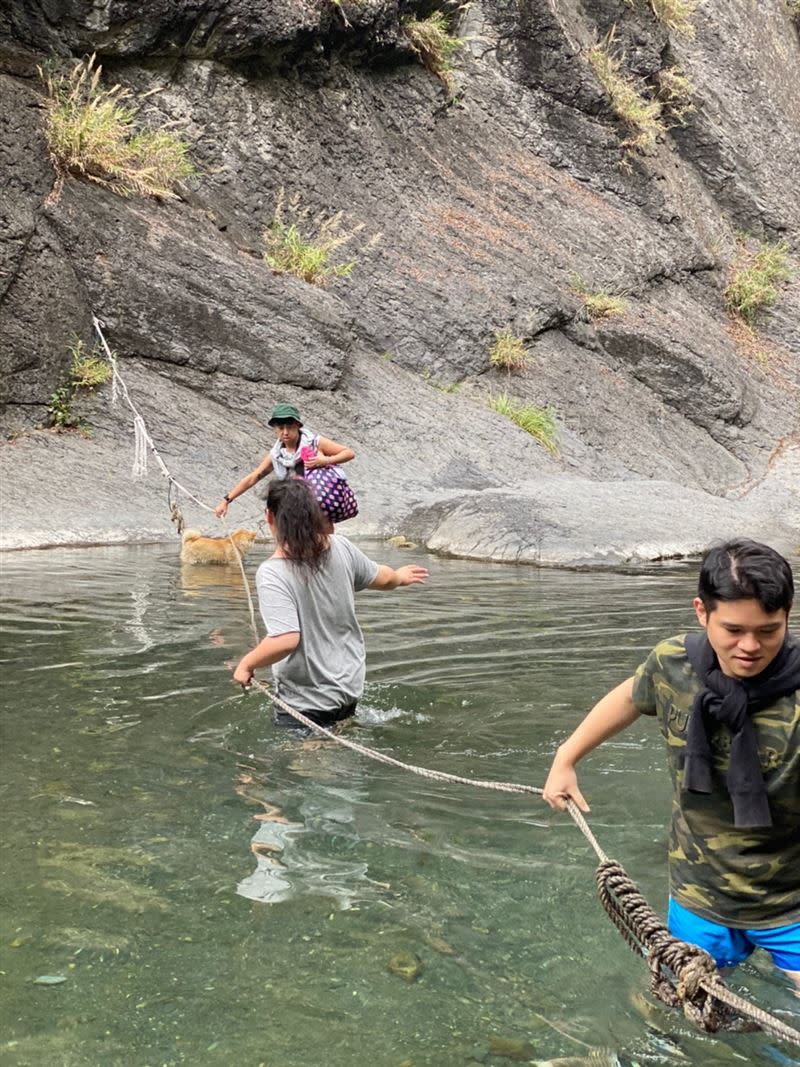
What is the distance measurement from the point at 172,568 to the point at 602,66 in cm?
1611

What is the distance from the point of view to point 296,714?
4945 millimetres

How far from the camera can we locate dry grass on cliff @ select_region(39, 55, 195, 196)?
15.1 metres

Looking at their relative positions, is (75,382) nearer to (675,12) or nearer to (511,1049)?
Answer: (511,1049)

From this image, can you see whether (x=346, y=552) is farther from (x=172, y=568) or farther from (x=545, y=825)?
(x=172, y=568)

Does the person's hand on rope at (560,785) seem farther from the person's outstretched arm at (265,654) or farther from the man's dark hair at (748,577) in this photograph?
the person's outstretched arm at (265,654)

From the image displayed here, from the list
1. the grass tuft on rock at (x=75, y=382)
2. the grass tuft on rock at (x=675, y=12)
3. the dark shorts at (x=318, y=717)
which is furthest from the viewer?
the grass tuft on rock at (x=675, y=12)

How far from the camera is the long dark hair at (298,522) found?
5.16 meters

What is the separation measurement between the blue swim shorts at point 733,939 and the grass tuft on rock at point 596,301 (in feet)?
59.3

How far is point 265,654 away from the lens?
4980 millimetres

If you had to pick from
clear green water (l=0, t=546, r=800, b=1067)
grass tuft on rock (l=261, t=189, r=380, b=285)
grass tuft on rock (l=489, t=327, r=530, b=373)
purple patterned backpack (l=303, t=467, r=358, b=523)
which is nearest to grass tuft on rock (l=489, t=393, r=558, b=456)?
grass tuft on rock (l=489, t=327, r=530, b=373)

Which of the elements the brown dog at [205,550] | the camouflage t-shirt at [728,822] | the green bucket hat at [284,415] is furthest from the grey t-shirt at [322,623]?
the brown dog at [205,550]

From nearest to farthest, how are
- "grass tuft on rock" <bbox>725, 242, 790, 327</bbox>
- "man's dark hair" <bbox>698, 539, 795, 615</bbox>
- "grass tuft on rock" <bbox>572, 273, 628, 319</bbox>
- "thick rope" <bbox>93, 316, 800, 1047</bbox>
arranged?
"thick rope" <bbox>93, 316, 800, 1047</bbox> → "man's dark hair" <bbox>698, 539, 795, 615</bbox> → "grass tuft on rock" <bbox>572, 273, 628, 319</bbox> → "grass tuft on rock" <bbox>725, 242, 790, 327</bbox>

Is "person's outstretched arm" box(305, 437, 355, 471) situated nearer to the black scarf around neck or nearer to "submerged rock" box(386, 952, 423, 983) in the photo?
"submerged rock" box(386, 952, 423, 983)

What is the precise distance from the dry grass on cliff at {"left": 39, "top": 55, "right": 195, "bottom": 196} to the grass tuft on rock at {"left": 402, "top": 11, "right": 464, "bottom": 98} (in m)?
5.48
